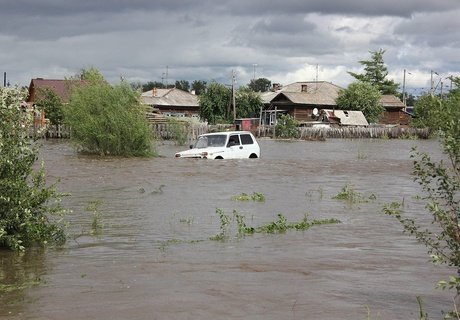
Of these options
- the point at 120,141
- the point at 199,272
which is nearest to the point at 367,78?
the point at 120,141

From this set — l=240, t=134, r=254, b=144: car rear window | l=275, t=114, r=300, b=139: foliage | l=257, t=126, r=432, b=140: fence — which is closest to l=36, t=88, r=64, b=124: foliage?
l=257, t=126, r=432, b=140: fence

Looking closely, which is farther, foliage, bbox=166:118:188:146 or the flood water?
foliage, bbox=166:118:188:146

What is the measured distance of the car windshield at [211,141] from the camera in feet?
87.6

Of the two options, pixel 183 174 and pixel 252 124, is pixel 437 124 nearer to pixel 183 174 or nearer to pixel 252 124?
pixel 183 174

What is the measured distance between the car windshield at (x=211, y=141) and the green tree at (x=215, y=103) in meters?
44.3

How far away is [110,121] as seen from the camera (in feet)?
96.7

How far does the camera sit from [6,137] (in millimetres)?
9320

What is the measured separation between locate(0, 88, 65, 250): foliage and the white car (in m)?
16.5

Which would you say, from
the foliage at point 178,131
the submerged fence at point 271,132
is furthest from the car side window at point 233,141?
the submerged fence at point 271,132

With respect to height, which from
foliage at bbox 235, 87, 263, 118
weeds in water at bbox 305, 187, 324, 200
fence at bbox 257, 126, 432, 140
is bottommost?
weeds in water at bbox 305, 187, 324, 200

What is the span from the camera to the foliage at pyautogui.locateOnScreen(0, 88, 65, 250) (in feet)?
29.6

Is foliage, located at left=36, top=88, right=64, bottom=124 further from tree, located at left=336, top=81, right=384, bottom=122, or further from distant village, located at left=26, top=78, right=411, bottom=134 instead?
tree, located at left=336, top=81, right=384, bottom=122

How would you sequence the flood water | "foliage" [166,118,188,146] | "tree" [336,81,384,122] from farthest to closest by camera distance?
"tree" [336,81,384,122] → "foliage" [166,118,188,146] → the flood water

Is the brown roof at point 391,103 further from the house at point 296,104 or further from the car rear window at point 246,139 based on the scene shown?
the car rear window at point 246,139
